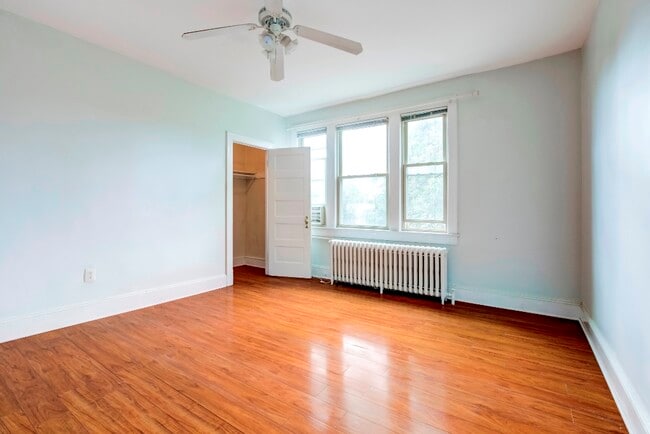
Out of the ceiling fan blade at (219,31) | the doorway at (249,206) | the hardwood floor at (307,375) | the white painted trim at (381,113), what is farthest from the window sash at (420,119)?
the doorway at (249,206)

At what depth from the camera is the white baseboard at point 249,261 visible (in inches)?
231

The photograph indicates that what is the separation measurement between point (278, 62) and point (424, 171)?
233 centimetres

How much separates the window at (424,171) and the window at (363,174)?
12.0 inches

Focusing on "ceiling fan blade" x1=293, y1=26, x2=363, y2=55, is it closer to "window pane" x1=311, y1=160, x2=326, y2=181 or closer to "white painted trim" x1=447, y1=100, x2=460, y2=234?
→ "white painted trim" x1=447, y1=100, x2=460, y2=234

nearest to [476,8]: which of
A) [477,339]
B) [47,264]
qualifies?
[477,339]

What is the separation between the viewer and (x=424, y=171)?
3939 millimetres

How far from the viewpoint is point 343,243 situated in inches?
172

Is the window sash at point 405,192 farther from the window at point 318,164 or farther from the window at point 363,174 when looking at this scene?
the window at point 318,164

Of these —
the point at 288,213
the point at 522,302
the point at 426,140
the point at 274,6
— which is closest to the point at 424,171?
the point at 426,140

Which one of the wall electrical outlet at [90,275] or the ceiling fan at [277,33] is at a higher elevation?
the ceiling fan at [277,33]

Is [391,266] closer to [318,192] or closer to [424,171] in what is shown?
[424,171]

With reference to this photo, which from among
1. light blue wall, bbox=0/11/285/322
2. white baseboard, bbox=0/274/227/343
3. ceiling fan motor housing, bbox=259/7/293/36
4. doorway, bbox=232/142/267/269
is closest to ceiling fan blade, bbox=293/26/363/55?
ceiling fan motor housing, bbox=259/7/293/36

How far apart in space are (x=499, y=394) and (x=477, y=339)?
81 cm

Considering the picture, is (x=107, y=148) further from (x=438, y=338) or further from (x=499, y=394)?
(x=499, y=394)
